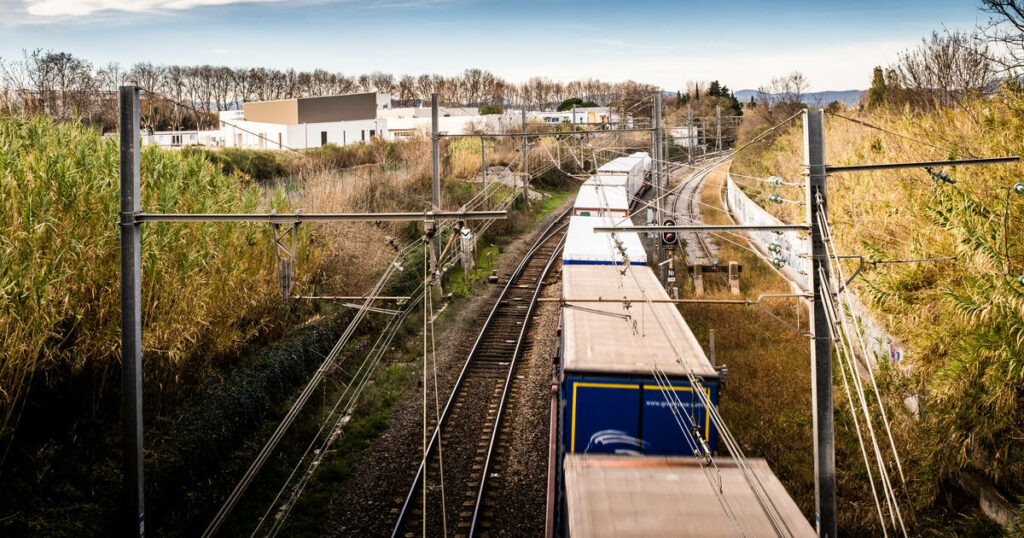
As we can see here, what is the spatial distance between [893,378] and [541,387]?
6.35m

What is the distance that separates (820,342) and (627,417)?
286cm

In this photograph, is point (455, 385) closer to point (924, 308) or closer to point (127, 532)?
point (127, 532)

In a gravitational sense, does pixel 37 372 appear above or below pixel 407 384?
above

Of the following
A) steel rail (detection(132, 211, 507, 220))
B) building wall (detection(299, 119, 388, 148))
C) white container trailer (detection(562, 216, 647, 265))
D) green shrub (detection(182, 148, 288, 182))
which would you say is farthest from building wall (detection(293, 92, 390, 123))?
steel rail (detection(132, 211, 507, 220))

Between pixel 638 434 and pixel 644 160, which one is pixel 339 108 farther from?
pixel 638 434

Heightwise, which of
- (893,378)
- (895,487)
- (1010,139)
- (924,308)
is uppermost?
(1010,139)

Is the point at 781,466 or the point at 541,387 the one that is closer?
the point at 781,466

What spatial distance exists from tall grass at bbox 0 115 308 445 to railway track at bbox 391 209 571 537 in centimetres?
415

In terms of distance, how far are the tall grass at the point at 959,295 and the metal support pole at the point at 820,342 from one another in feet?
7.23

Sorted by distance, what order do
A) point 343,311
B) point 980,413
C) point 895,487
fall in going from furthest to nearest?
point 343,311 < point 895,487 < point 980,413

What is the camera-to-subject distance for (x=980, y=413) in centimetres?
789

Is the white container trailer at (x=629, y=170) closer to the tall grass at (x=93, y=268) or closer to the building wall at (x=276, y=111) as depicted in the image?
the tall grass at (x=93, y=268)

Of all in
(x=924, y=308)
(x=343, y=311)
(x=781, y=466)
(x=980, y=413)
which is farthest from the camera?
(x=343, y=311)

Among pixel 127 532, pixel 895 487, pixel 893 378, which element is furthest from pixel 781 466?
pixel 127 532
